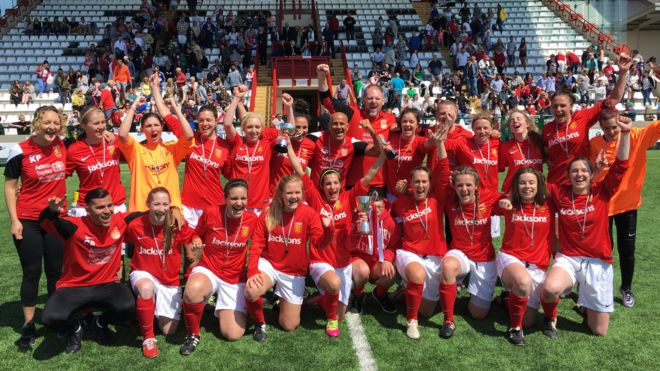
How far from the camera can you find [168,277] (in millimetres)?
4547

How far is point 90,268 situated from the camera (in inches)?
172

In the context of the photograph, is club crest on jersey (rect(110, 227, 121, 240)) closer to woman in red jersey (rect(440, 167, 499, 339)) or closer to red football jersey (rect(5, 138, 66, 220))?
red football jersey (rect(5, 138, 66, 220))

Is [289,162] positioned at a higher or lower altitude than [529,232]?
higher

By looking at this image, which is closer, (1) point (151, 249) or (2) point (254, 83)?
(1) point (151, 249)

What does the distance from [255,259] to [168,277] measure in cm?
75

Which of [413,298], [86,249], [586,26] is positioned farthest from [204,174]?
→ [586,26]

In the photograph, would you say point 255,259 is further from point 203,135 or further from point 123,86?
point 123,86

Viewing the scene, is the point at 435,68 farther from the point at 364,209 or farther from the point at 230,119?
the point at 364,209

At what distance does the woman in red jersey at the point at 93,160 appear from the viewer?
4707 mm

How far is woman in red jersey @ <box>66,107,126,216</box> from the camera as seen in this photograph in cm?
471

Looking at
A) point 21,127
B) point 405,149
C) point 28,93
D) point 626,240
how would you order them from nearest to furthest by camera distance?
point 626,240, point 405,149, point 21,127, point 28,93

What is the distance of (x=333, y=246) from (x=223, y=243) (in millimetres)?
960

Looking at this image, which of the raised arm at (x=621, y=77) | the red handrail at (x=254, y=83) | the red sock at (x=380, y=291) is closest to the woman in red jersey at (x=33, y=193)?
the red sock at (x=380, y=291)

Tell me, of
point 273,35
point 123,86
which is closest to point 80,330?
point 123,86
